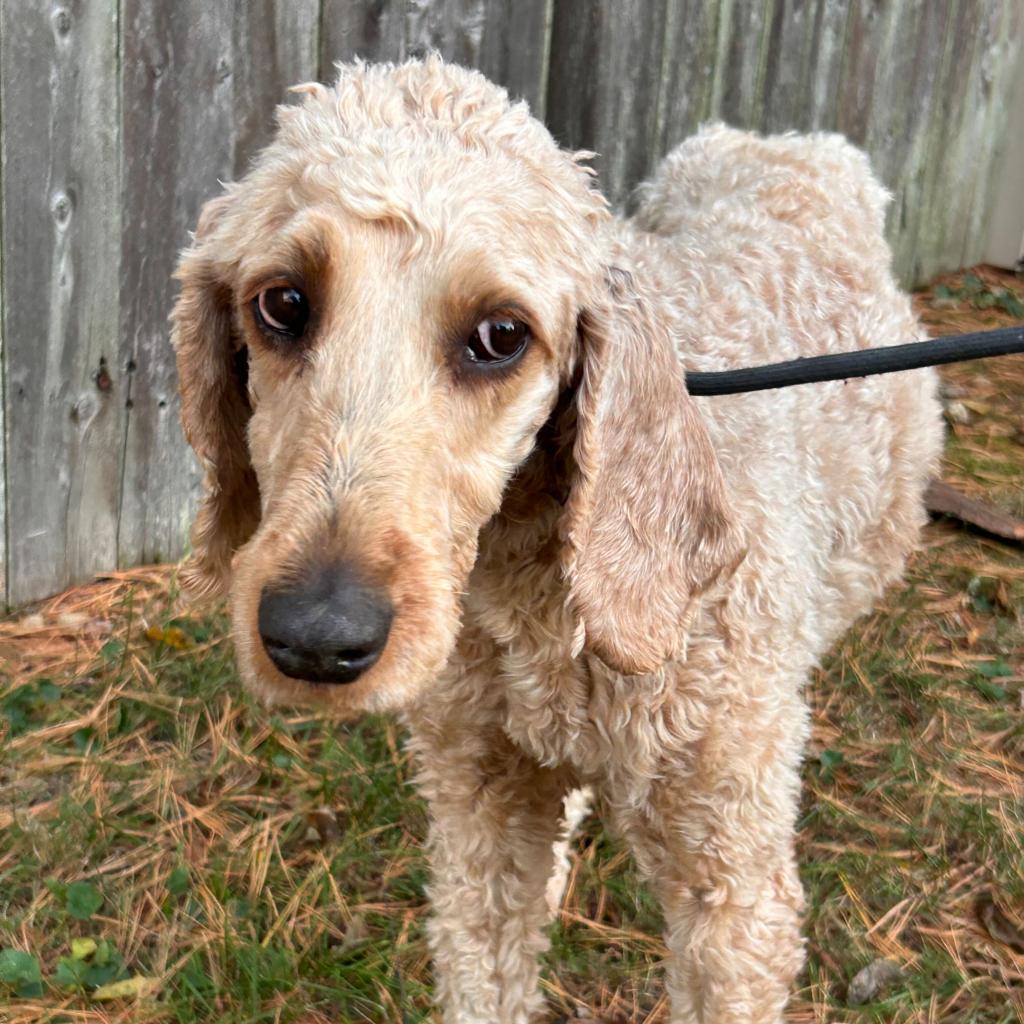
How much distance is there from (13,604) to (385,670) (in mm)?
2596

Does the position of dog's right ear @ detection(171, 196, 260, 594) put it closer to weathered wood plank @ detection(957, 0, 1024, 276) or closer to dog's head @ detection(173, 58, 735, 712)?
dog's head @ detection(173, 58, 735, 712)

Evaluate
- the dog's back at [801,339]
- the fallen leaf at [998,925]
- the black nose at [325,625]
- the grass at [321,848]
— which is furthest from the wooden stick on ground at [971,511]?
the black nose at [325,625]

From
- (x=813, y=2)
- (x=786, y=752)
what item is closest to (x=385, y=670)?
(x=786, y=752)

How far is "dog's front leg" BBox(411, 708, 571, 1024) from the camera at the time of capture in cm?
255

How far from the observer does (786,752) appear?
2.40 m

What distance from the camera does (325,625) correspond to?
63.8 inches

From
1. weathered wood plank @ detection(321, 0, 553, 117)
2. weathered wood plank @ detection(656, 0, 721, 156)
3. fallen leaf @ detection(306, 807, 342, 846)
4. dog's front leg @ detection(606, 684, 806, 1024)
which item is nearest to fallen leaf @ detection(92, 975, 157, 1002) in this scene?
fallen leaf @ detection(306, 807, 342, 846)

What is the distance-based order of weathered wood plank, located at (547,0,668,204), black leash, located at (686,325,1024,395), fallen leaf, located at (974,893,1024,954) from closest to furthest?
1. black leash, located at (686,325,1024,395)
2. fallen leaf, located at (974,893,1024,954)
3. weathered wood plank, located at (547,0,668,204)

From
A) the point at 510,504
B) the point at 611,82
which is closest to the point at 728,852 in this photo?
the point at 510,504

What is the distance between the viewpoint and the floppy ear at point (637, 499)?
2.09 metres

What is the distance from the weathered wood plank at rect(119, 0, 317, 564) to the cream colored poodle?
1495 mm

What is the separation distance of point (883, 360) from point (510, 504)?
685 mm

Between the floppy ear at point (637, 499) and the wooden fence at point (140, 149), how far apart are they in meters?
2.04

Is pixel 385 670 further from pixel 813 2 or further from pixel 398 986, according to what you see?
pixel 813 2
